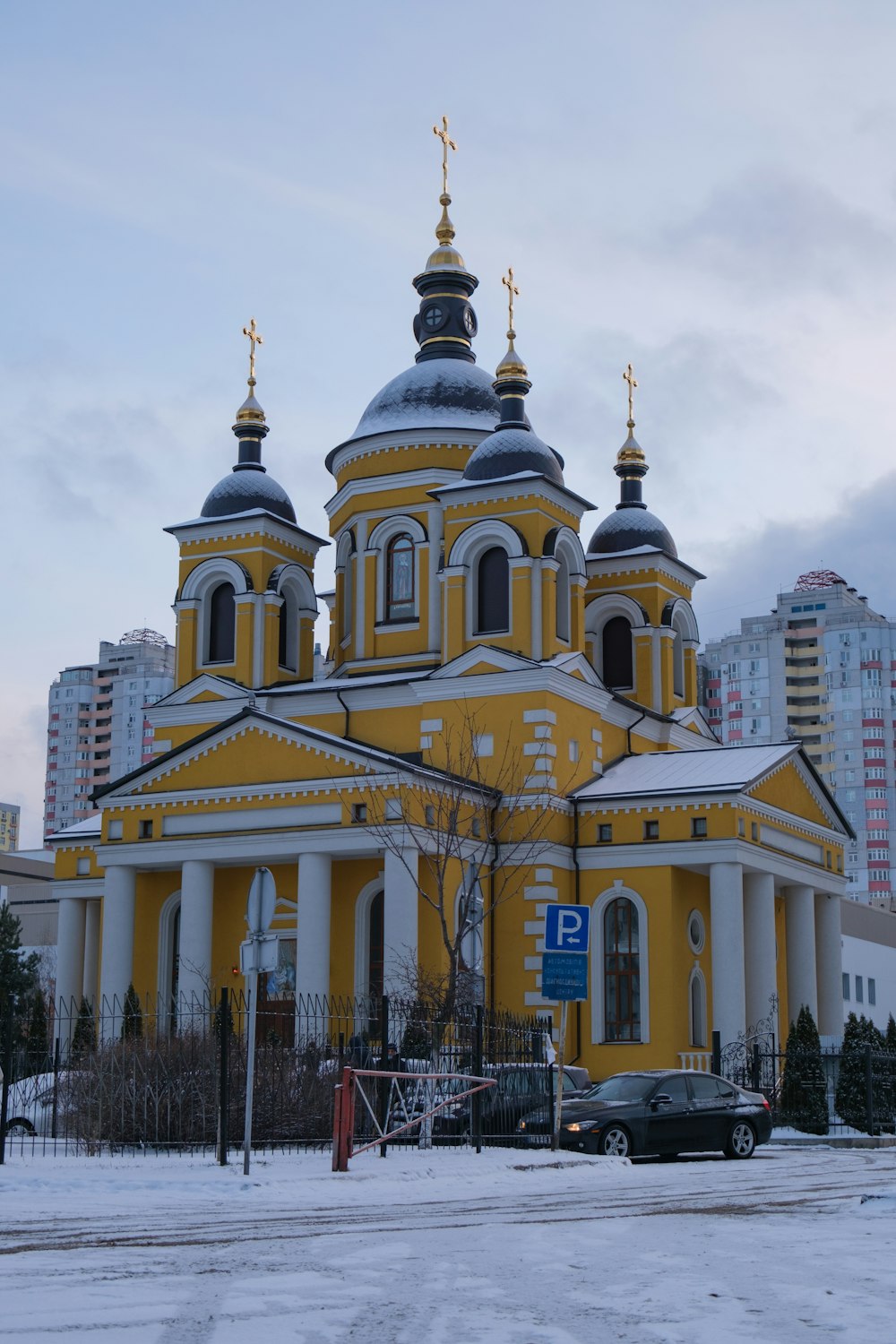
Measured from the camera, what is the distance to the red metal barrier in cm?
1733

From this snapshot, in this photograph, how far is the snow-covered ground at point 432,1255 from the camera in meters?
8.37

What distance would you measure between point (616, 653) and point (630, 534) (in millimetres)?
3312

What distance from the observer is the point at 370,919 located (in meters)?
36.7

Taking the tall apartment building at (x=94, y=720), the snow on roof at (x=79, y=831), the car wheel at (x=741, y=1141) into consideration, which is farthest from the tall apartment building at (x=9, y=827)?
the car wheel at (x=741, y=1141)

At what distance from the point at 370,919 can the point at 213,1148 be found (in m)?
17.4

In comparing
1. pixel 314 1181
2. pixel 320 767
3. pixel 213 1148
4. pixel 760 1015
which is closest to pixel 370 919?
pixel 320 767

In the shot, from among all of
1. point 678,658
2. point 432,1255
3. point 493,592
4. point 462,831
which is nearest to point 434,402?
point 493,592

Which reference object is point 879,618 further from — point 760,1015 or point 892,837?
point 760,1015

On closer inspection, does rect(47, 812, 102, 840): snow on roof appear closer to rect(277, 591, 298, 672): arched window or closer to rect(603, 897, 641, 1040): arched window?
rect(277, 591, 298, 672): arched window

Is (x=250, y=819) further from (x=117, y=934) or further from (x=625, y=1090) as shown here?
(x=625, y=1090)

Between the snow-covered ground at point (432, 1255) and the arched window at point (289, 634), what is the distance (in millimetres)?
26369

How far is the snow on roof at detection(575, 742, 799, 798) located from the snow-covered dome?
31.8 ft

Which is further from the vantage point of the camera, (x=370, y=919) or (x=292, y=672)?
(x=292, y=672)

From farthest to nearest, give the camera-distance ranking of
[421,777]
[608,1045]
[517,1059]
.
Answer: [608,1045]
[421,777]
[517,1059]
